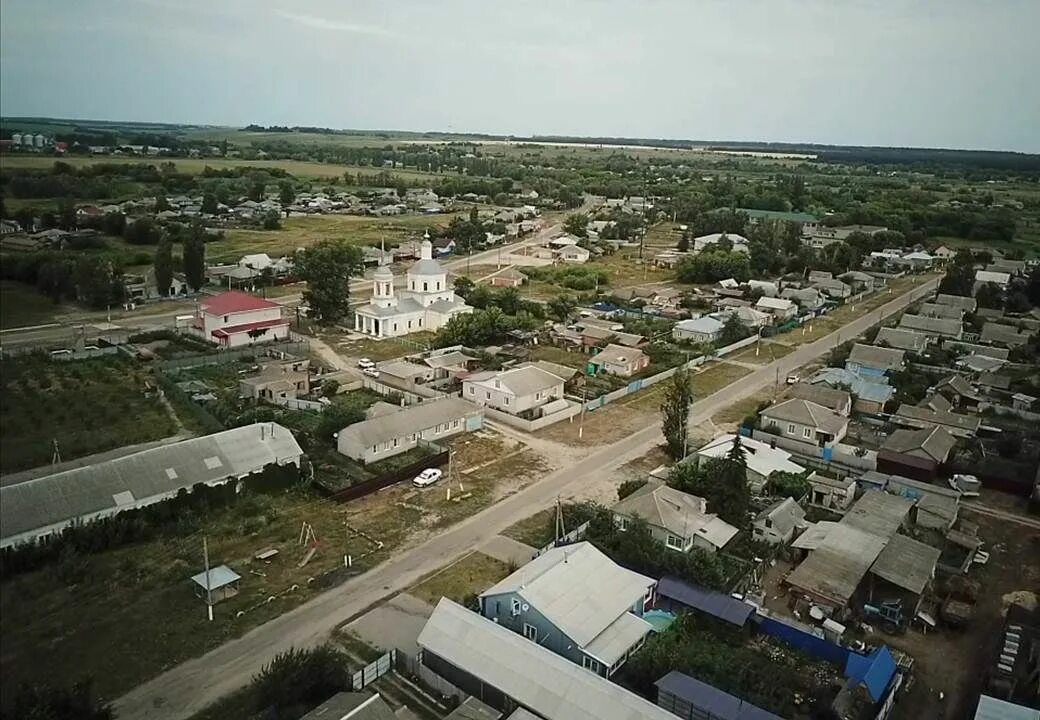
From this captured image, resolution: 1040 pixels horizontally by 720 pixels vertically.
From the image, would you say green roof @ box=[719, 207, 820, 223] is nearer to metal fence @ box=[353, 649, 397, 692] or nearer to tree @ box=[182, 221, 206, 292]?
tree @ box=[182, 221, 206, 292]

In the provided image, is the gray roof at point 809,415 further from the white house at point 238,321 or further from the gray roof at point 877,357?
the white house at point 238,321

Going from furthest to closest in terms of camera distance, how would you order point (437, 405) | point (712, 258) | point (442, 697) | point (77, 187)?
1. point (712, 258)
2. point (77, 187)
3. point (437, 405)
4. point (442, 697)

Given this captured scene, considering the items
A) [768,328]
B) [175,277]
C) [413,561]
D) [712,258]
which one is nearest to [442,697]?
[413,561]

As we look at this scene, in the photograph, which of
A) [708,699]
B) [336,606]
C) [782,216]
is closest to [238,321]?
[336,606]

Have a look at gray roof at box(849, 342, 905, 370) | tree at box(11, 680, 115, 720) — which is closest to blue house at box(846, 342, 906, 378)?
gray roof at box(849, 342, 905, 370)

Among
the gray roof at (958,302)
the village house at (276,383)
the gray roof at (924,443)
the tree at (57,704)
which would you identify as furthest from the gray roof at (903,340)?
the tree at (57,704)

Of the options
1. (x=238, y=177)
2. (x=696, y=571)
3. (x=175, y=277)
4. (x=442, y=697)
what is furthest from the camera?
(x=238, y=177)

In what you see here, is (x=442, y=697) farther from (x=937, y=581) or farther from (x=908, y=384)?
(x=908, y=384)
